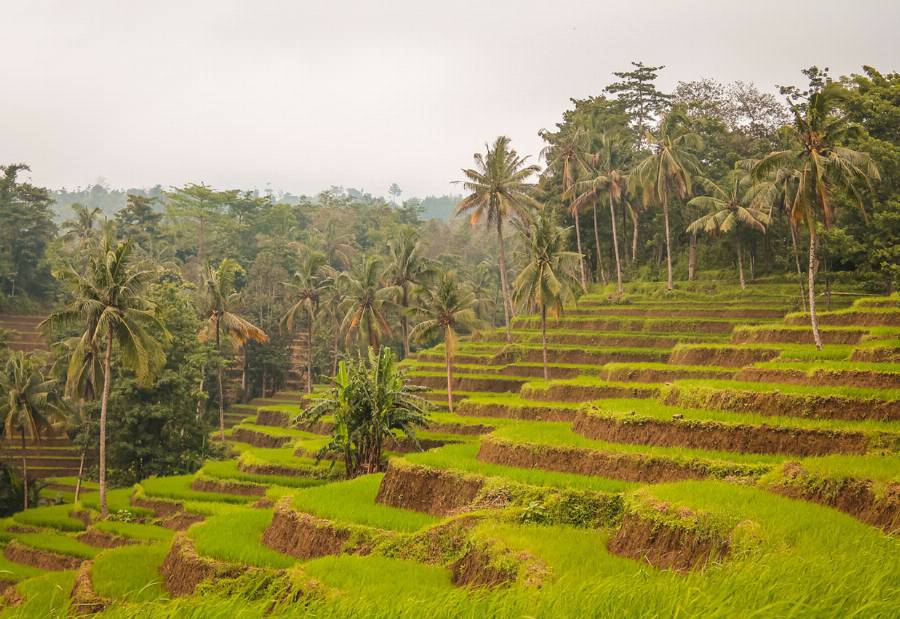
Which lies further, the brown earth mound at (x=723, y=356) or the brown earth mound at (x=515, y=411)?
the brown earth mound at (x=515, y=411)

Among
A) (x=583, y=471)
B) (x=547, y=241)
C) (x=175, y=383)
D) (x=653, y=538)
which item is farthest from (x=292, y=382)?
(x=653, y=538)

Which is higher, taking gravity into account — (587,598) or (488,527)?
(587,598)

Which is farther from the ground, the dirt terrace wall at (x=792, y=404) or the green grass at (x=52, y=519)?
the dirt terrace wall at (x=792, y=404)

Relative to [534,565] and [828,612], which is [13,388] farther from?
[828,612]

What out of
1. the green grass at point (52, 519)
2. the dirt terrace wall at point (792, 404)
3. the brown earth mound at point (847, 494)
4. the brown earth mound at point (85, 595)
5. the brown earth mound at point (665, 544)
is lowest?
the green grass at point (52, 519)

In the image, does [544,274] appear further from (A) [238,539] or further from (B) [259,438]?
(A) [238,539]

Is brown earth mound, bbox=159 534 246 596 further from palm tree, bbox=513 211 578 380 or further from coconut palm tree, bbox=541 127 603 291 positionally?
coconut palm tree, bbox=541 127 603 291

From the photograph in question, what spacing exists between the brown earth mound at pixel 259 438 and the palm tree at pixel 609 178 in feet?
82.4

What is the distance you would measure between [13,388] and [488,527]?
1449 inches

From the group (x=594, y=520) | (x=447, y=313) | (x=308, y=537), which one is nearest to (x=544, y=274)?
(x=447, y=313)

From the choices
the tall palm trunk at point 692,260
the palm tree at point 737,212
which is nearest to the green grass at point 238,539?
the palm tree at point 737,212

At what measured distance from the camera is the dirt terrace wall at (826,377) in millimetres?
18297

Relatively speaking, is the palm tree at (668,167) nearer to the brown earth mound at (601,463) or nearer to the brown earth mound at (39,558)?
the brown earth mound at (601,463)

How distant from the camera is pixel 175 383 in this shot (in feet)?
140
